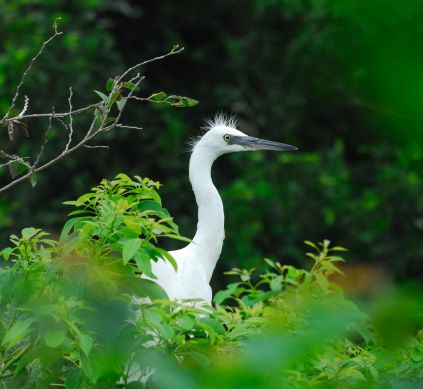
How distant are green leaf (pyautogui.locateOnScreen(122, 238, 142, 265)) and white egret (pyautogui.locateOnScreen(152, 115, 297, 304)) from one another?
126 centimetres

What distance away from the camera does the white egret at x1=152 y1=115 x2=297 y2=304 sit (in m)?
3.22

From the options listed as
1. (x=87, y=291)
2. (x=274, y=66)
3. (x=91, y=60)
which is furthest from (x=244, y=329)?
(x=274, y=66)

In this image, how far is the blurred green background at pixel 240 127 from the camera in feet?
23.5

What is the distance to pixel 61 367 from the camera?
1.98 metres

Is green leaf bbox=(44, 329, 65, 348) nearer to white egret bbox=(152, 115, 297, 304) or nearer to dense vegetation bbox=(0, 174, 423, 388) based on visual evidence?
dense vegetation bbox=(0, 174, 423, 388)

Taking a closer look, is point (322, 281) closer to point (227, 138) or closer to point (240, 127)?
point (227, 138)

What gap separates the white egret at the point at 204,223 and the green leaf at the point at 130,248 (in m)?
1.26

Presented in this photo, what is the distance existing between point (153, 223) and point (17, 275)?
1.14ft

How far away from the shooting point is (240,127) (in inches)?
319

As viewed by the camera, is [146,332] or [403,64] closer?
[403,64]

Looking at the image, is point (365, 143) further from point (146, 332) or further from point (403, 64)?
point (403, 64)

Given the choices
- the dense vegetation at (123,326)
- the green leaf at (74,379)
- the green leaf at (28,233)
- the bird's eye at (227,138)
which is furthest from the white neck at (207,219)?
the green leaf at (74,379)

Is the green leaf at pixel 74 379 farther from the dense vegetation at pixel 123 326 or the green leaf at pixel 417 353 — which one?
the green leaf at pixel 417 353

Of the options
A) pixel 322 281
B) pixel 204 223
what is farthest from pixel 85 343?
pixel 204 223
